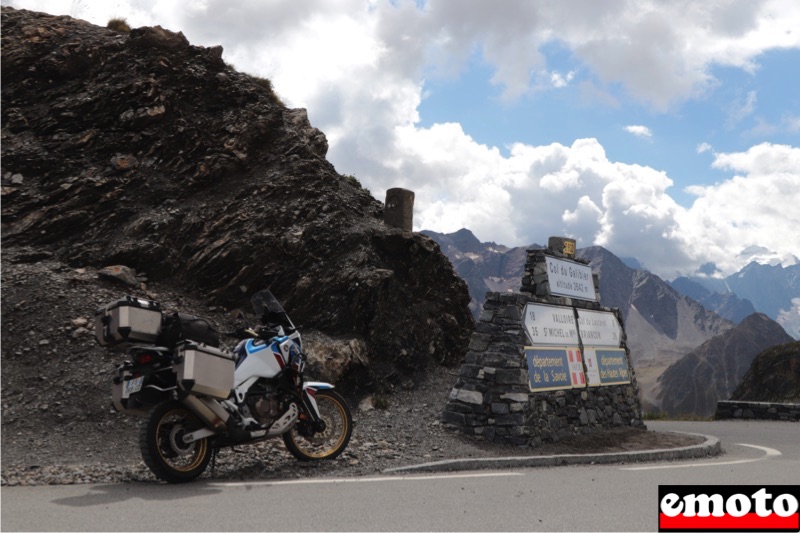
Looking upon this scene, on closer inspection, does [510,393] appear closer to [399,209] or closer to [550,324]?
[550,324]

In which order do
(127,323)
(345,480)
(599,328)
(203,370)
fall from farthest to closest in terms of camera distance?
(599,328) < (345,480) < (203,370) < (127,323)

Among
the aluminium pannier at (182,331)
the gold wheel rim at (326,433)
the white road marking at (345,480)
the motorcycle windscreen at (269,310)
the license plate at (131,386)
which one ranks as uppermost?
the motorcycle windscreen at (269,310)

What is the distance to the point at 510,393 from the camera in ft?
36.1

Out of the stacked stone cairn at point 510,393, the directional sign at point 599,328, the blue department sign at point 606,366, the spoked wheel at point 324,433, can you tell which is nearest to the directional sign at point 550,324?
the stacked stone cairn at point 510,393

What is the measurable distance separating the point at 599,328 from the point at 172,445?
31.6ft

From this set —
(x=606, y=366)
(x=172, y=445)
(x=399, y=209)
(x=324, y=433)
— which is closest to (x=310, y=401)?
(x=324, y=433)

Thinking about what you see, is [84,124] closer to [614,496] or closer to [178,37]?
[178,37]

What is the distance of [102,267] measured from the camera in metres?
13.1

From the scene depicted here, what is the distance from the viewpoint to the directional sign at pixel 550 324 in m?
11.8

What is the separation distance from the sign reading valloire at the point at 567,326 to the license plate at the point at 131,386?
265 inches

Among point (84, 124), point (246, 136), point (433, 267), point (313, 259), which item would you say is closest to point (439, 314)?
point (433, 267)

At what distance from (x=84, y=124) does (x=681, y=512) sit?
46.8 ft

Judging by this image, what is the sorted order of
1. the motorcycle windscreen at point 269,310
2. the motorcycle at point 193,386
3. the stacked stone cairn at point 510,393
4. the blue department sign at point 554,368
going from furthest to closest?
the blue department sign at point 554,368, the stacked stone cairn at point 510,393, the motorcycle windscreen at point 269,310, the motorcycle at point 193,386

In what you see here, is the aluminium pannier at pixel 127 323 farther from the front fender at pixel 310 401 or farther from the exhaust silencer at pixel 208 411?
the front fender at pixel 310 401
